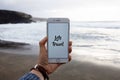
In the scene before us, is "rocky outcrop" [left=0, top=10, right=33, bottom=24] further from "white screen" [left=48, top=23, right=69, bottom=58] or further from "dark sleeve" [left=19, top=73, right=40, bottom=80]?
"dark sleeve" [left=19, top=73, right=40, bottom=80]

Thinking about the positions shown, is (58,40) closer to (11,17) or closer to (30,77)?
(30,77)

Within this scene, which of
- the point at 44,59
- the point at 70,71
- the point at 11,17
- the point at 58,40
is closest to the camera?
the point at 44,59

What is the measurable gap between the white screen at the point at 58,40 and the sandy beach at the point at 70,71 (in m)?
7.14

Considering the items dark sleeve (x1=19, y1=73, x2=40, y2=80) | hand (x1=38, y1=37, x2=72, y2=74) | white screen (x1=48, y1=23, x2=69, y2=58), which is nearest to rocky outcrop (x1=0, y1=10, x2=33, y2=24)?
white screen (x1=48, y1=23, x2=69, y2=58)

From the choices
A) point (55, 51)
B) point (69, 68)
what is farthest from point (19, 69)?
point (55, 51)

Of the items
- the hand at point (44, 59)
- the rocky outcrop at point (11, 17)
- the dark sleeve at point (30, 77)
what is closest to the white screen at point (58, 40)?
the hand at point (44, 59)

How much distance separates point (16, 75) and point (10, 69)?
3.17ft

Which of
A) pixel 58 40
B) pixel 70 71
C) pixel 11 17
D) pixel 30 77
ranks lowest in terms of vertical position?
pixel 11 17

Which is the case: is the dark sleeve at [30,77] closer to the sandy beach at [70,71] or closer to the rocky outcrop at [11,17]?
the sandy beach at [70,71]

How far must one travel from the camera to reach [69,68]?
35.1 ft

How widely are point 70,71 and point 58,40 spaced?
26.0 ft

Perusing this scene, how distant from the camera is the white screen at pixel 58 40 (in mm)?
2441

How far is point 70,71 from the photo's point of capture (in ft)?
33.8

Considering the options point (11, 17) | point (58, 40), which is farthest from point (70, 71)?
point (11, 17)
